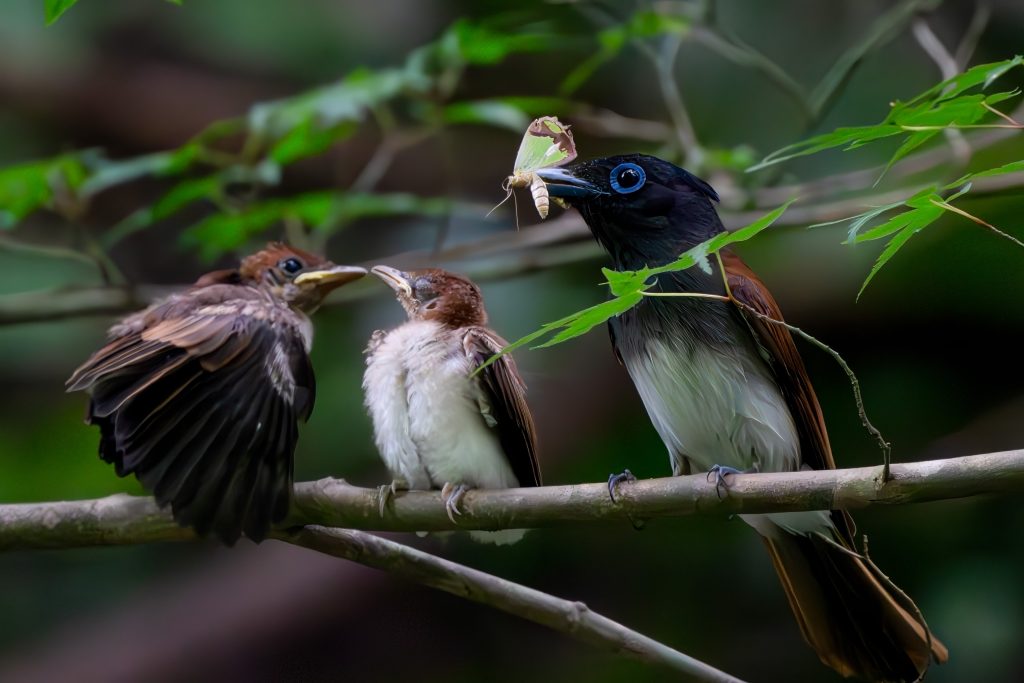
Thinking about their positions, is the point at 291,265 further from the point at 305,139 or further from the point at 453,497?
the point at 453,497

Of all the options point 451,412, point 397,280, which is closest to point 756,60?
point 397,280

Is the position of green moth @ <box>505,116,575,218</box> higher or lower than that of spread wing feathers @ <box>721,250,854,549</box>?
higher

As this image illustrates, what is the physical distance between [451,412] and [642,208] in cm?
63

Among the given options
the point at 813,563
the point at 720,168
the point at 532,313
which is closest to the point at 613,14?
the point at 720,168

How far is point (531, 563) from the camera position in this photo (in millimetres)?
4652

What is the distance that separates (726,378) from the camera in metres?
2.49

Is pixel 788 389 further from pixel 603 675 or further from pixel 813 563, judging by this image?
pixel 603 675

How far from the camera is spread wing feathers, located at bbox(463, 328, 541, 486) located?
2471mm

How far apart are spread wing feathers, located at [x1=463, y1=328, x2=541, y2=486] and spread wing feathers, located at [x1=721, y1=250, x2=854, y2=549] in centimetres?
52

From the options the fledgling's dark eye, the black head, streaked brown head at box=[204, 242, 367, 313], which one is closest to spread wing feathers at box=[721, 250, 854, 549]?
the black head

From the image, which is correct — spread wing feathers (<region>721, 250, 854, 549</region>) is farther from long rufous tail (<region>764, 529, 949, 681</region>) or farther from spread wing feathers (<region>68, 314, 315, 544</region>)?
spread wing feathers (<region>68, 314, 315, 544</region>)

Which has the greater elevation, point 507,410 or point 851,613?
point 507,410

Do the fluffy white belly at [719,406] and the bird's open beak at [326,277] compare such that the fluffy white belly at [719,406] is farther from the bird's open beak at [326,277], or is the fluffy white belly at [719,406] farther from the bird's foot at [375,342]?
the bird's open beak at [326,277]

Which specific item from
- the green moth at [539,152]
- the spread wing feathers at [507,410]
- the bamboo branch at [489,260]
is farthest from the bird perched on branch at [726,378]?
the bamboo branch at [489,260]
